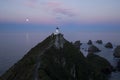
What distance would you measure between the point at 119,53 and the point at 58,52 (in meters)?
75.3

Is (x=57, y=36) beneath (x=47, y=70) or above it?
above

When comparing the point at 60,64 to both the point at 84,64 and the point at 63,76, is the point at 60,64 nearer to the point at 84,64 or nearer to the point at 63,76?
the point at 63,76

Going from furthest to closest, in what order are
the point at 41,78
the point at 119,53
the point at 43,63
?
1. the point at 119,53
2. the point at 43,63
3. the point at 41,78

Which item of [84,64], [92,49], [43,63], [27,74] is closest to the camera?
[27,74]

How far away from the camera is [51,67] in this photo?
4481cm

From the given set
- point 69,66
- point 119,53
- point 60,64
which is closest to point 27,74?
point 60,64

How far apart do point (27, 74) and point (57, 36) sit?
19.9 meters

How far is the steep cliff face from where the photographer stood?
39812mm

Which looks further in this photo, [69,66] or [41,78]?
[69,66]

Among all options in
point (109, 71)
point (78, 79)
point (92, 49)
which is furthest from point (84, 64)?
point (92, 49)

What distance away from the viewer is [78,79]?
5528 cm

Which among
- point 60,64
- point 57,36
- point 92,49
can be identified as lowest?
point 92,49

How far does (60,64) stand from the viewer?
170 feet

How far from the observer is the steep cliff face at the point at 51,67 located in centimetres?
3981
